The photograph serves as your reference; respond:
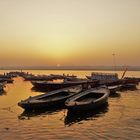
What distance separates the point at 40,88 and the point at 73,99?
3576cm

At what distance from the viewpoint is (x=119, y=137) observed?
80.0 feet

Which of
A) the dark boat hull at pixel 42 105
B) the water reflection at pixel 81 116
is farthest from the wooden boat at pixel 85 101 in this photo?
the dark boat hull at pixel 42 105

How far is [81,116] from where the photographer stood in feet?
108

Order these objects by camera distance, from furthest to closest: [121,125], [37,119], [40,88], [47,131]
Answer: [40,88] < [37,119] < [121,125] < [47,131]

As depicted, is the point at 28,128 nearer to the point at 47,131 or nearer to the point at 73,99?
the point at 47,131

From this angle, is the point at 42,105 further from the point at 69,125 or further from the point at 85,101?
the point at 69,125

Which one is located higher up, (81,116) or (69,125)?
(81,116)

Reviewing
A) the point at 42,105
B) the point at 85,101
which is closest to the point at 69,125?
the point at 42,105

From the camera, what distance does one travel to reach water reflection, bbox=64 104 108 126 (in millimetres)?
30714

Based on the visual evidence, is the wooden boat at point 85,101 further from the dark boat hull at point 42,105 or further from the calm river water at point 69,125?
the dark boat hull at point 42,105

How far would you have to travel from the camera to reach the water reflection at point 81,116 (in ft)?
101

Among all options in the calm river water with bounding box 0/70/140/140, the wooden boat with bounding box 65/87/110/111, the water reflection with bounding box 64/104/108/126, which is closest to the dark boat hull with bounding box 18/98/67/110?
the calm river water with bounding box 0/70/140/140

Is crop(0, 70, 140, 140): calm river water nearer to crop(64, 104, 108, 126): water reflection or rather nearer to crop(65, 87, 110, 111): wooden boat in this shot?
crop(64, 104, 108, 126): water reflection

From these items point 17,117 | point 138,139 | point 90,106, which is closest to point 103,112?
point 90,106
